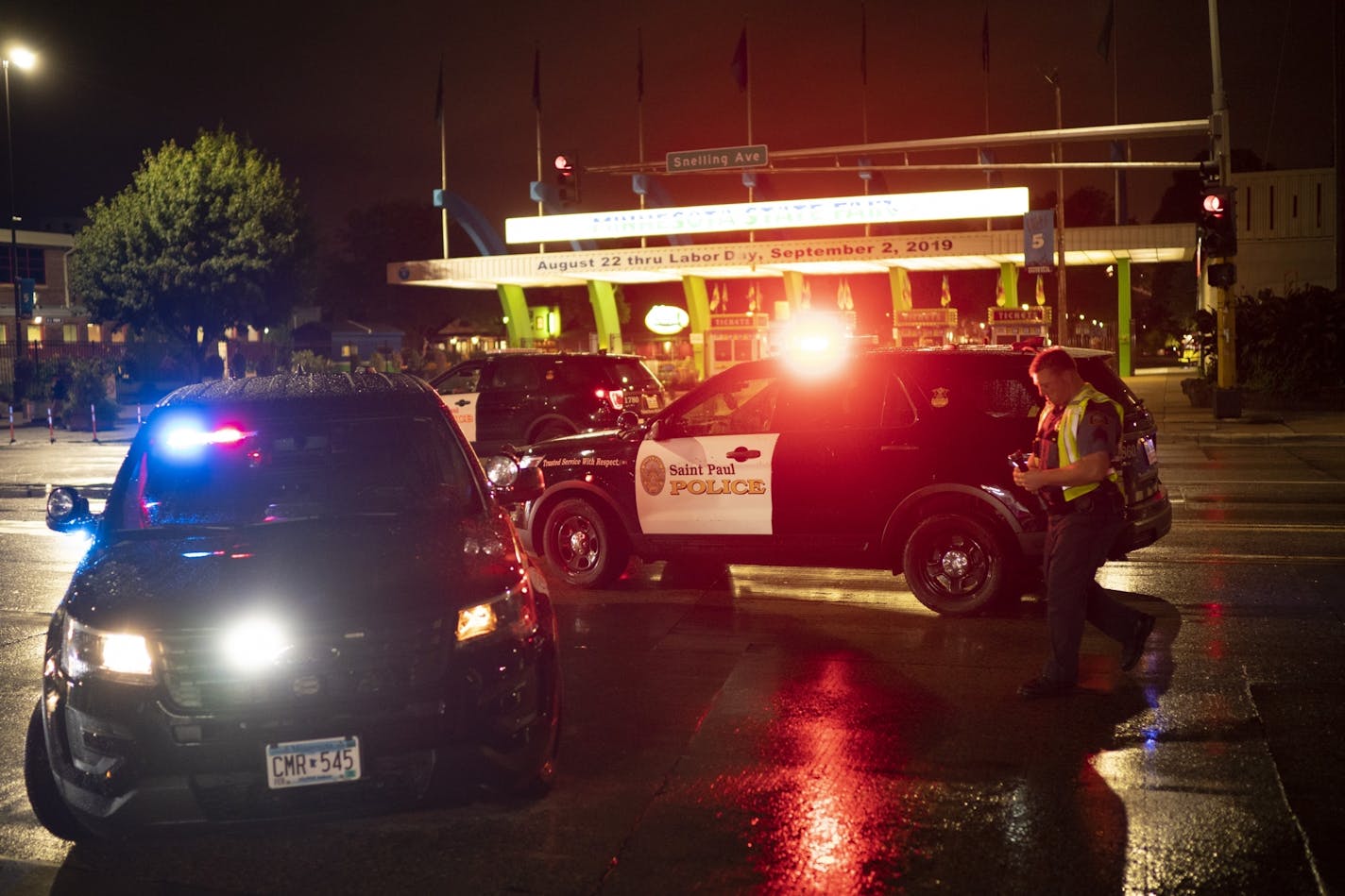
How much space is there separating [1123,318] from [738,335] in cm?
1568

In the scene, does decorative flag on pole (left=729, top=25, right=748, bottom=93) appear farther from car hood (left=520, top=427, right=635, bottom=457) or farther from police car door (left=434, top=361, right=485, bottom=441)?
car hood (left=520, top=427, right=635, bottom=457)

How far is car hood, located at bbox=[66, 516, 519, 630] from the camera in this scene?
4824mm

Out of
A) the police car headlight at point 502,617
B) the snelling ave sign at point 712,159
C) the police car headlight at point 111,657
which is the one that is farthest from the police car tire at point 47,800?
the snelling ave sign at point 712,159

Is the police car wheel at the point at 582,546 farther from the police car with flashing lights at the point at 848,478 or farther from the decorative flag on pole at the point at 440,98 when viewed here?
the decorative flag on pole at the point at 440,98

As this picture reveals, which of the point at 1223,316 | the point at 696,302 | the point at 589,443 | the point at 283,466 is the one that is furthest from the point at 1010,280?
the point at 283,466

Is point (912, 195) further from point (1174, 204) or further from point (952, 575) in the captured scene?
point (1174, 204)

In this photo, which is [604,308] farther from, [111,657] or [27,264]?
[111,657]

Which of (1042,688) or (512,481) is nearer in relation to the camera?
(512,481)

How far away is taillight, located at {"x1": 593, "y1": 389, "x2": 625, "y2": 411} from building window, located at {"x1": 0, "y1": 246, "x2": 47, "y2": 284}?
52.7m

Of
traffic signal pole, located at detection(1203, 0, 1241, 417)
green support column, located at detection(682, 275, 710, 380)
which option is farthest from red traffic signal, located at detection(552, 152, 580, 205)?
green support column, located at detection(682, 275, 710, 380)

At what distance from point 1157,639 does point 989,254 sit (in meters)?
42.1

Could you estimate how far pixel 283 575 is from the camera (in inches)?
198

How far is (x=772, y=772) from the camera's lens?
5863 millimetres

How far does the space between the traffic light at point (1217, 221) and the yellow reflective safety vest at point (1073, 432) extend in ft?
66.8
